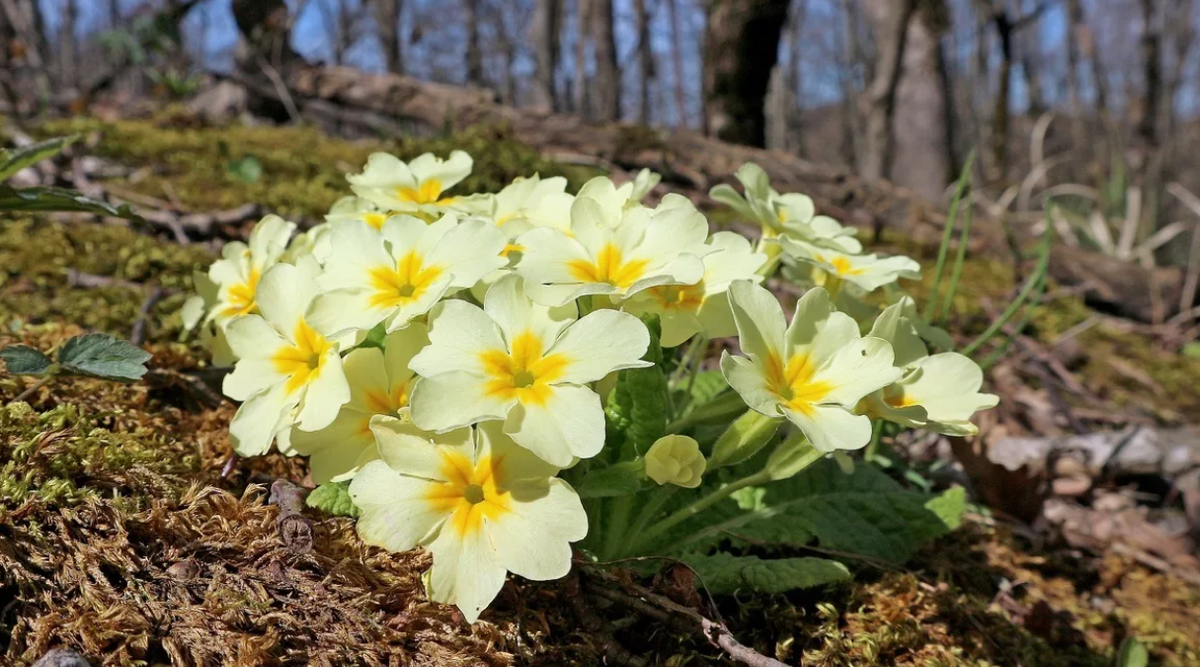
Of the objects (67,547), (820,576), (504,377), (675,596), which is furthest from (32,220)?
(820,576)

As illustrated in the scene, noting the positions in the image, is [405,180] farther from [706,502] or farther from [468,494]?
[706,502]

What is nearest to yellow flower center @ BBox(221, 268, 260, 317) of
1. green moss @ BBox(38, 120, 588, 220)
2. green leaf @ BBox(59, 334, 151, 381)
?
green leaf @ BBox(59, 334, 151, 381)

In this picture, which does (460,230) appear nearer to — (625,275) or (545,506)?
(625,275)

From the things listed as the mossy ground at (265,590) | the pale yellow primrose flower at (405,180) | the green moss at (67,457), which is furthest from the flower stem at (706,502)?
the green moss at (67,457)

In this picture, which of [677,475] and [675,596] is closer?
[677,475]

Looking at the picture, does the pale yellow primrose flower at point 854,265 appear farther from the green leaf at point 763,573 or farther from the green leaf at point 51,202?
the green leaf at point 51,202
